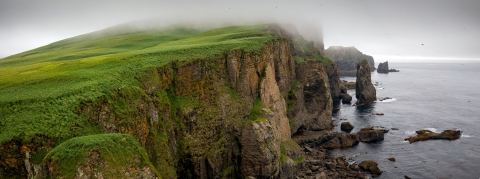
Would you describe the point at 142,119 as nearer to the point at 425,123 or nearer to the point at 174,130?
the point at 174,130

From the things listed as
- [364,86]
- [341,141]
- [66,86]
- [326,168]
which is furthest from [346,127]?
[66,86]

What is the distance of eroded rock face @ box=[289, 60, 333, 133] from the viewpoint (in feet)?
232

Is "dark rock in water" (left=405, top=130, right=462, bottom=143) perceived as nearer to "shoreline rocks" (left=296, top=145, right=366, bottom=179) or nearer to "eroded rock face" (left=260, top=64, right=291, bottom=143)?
"shoreline rocks" (left=296, top=145, right=366, bottom=179)

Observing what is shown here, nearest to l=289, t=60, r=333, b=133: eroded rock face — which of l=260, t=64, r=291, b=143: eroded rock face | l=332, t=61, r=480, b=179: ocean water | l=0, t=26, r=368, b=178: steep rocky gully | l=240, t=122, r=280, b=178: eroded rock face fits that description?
l=332, t=61, r=480, b=179: ocean water

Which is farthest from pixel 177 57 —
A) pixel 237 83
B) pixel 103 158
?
pixel 103 158

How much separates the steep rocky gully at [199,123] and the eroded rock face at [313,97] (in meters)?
15.9

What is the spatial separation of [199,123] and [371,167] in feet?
102

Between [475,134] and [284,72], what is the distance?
47.2m

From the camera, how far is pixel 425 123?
79.6 m

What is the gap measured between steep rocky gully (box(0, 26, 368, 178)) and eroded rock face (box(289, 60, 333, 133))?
15913 mm

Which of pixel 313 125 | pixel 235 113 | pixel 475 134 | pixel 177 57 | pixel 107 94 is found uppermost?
pixel 177 57

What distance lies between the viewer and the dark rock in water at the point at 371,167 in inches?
1983

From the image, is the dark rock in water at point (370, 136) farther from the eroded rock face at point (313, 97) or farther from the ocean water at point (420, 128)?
the eroded rock face at point (313, 97)

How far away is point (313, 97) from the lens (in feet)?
238
